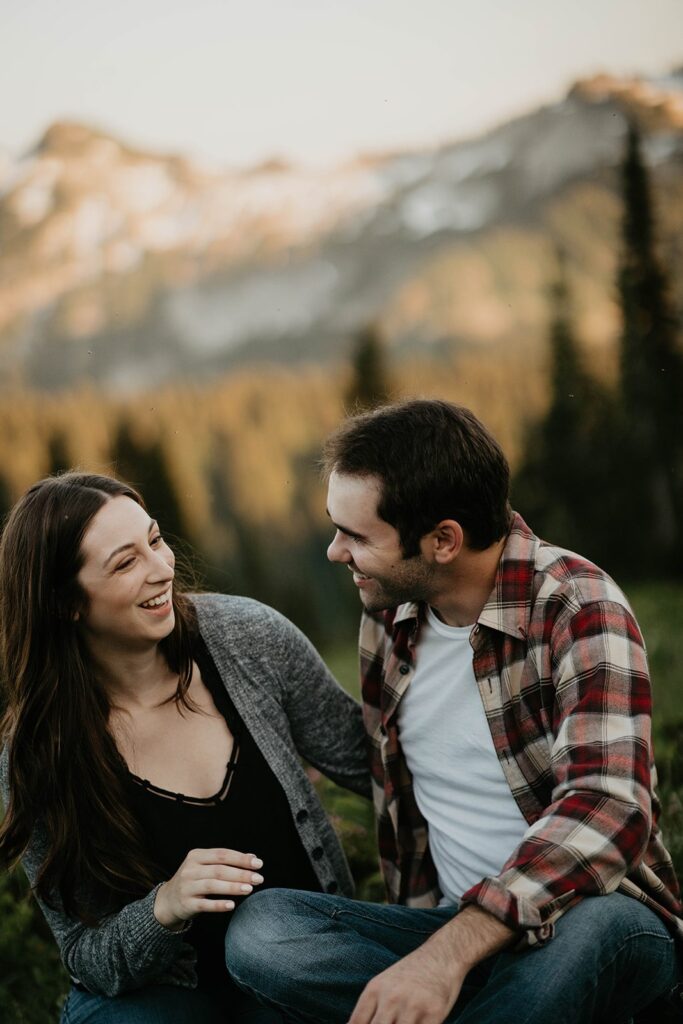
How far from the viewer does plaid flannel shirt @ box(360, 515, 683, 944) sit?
1.83 metres

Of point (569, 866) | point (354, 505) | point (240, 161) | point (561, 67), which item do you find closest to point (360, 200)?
point (240, 161)

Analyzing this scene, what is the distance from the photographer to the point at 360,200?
3.39m

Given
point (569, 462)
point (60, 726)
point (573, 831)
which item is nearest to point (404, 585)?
point (573, 831)

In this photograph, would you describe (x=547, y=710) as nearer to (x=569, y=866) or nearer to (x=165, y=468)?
(x=569, y=866)

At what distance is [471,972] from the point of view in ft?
6.72

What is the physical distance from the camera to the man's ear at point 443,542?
7.23ft

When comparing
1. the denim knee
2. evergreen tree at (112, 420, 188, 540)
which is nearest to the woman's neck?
the denim knee

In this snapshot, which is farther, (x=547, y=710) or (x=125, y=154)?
(x=125, y=154)

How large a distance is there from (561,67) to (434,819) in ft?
7.44

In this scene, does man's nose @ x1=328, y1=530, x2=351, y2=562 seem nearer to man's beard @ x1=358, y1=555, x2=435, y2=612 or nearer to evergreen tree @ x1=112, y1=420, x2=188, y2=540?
man's beard @ x1=358, y1=555, x2=435, y2=612

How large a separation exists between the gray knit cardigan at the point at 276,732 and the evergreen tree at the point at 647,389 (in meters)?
1.21

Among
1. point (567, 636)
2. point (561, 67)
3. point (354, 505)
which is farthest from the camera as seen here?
point (561, 67)

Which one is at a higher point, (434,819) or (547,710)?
(547,710)

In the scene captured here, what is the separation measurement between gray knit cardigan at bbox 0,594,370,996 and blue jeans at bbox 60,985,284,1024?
0.8 inches
